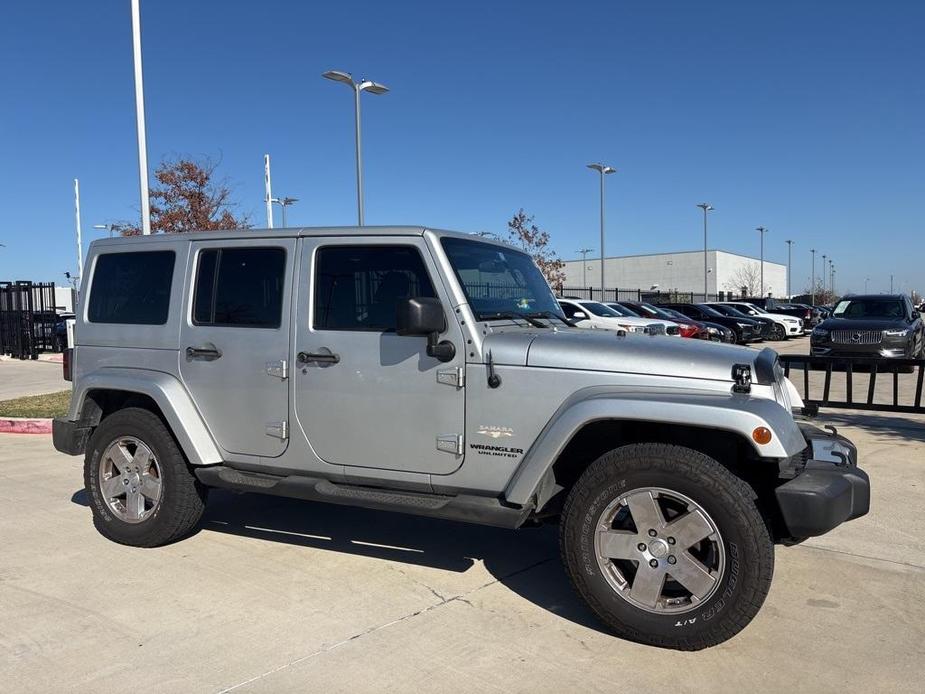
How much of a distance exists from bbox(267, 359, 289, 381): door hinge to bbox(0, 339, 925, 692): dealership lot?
122 centimetres

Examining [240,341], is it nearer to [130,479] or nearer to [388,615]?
[130,479]

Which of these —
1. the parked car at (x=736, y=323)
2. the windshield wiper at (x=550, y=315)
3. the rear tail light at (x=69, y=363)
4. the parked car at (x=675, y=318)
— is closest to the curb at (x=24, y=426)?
the rear tail light at (x=69, y=363)

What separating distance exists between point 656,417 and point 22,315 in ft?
81.7

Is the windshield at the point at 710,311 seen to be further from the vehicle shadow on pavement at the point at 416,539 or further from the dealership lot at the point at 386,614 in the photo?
the vehicle shadow on pavement at the point at 416,539

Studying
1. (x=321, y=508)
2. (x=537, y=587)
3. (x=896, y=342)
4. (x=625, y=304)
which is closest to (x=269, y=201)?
(x=625, y=304)

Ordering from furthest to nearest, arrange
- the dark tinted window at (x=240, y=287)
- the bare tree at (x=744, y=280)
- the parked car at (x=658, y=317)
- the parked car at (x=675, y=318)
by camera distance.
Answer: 1. the bare tree at (x=744, y=280)
2. the parked car at (x=675, y=318)
3. the parked car at (x=658, y=317)
4. the dark tinted window at (x=240, y=287)

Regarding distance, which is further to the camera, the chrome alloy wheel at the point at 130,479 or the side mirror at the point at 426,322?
the chrome alloy wheel at the point at 130,479

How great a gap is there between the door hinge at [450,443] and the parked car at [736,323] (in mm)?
23568

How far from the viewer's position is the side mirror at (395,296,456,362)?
12.2 ft

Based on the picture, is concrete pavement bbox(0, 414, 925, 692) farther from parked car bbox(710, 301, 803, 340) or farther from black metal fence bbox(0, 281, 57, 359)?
parked car bbox(710, 301, 803, 340)

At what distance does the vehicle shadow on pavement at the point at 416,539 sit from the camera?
4.39 meters

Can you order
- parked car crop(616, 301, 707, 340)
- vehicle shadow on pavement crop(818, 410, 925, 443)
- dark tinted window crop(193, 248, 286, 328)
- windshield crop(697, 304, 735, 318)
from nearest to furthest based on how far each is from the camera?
dark tinted window crop(193, 248, 286, 328)
vehicle shadow on pavement crop(818, 410, 925, 443)
parked car crop(616, 301, 707, 340)
windshield crop(697, 304, 735, 318)

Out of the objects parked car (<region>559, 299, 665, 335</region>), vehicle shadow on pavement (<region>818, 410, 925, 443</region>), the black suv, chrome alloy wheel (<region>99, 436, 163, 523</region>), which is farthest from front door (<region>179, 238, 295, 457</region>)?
the black suv

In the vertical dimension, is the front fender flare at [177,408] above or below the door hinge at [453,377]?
below
